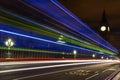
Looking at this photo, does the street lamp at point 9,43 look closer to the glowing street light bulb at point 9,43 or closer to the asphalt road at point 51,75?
the glowing street light bulb at point 9,43

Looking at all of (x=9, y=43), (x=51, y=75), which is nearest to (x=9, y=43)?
(x=9, y=43)

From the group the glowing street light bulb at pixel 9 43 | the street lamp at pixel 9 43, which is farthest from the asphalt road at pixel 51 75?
the glowing street light bulb at pixel 9 43

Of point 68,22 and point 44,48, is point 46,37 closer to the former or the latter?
point 44,48

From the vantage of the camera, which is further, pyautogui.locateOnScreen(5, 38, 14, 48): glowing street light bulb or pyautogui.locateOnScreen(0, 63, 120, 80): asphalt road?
pyautogui.locateOnScreen(5, 38, 14, 48): glowing street light bulb

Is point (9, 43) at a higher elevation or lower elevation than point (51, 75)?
higher

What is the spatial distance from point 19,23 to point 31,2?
74.4 ft

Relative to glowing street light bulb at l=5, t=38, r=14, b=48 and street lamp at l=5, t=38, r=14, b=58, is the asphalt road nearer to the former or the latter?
street lamp at l=5, t=38, r=14, b=58

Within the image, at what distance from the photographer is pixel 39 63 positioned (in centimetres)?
2886

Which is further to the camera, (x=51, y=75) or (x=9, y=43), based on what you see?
(x=9, y=43)

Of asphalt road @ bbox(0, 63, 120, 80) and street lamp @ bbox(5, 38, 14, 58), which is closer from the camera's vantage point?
asphalt road @ bbox(0, 63, 120, 80)

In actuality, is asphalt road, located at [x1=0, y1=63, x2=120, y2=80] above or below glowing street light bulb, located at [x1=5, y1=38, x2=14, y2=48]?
below

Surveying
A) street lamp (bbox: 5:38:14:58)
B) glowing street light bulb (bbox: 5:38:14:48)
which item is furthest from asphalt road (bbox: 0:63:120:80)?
glowing street light bulb (bbox: 5:38:14:48)

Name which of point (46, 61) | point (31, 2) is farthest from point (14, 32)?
point (31, 2)

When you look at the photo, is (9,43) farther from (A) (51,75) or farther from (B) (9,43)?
(A) (51,75)
